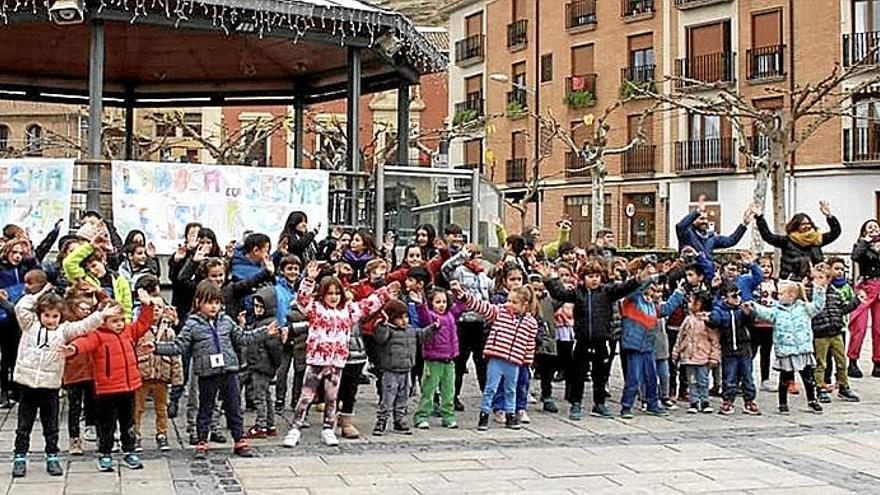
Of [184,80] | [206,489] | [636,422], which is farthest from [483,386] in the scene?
[184,80]

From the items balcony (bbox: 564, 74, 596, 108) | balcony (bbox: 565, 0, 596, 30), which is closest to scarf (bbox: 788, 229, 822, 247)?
balcony (bbox: 564, 74, 596, 108)

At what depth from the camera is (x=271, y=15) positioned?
12.1m

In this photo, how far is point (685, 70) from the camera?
3900cm

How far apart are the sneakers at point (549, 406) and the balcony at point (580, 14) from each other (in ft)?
111

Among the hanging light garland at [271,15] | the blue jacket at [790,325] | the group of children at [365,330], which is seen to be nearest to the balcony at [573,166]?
the hanging light garland at [271,15]

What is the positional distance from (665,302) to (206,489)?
17.2ft

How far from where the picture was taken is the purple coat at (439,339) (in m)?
9.44

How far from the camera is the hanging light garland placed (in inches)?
451

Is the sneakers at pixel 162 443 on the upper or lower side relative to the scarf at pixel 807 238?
lower

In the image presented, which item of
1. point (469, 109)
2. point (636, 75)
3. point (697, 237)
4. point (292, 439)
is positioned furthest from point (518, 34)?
point (292, 439)

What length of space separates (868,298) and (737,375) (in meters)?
3.76

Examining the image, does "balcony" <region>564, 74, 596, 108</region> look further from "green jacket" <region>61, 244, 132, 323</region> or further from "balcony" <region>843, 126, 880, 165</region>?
"green jacket" <region>61, 244, 132, 323</region>

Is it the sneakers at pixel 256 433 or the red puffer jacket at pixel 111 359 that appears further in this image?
the sneakers at pixel 256 433

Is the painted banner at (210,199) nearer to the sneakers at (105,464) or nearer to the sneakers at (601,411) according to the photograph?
the sneakers at (601,411)
